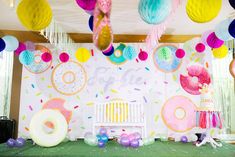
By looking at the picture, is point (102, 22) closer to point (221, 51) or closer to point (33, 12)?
point (33, 12)

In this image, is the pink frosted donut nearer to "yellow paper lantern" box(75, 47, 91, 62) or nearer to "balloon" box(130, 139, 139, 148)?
"yellow paper lantern" box(75, 47, 91, 62)

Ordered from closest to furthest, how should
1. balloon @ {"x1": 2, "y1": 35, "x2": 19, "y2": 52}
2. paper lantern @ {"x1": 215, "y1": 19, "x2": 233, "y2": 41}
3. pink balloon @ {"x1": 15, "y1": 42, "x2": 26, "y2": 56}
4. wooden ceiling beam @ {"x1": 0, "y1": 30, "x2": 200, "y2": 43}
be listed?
paper lantern @ {"x1": 215, "y1": 19, "x2": 233, "y2": 41} → balloon @ {"x1": 2, "y1": 35, "x2": 19, "y2": 52} → pink balloon @ {"x1": 15, "y1": 42, "x2": 26, "y2": 56} → wooden ceiling beam @ {"x1": 0, "y1": 30, "x2": 200, "y2": 43}

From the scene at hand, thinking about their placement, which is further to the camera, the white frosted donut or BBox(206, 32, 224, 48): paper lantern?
the white frosted donut

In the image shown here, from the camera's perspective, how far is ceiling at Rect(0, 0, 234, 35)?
13.7 feet

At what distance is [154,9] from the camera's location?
7.86 ft

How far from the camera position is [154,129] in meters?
5.53

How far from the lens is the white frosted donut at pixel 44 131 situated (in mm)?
4367

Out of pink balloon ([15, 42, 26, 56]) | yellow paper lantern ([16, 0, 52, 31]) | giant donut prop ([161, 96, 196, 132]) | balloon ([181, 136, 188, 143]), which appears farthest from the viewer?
giant donut prop ([161, 96, 196, 132])

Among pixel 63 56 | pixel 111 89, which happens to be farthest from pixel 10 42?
pixel 111 89

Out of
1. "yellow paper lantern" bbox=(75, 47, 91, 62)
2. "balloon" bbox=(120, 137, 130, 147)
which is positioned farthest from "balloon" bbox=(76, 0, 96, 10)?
"balloon" bbox=(120, 137, 130, 147)

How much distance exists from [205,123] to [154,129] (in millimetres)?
1283

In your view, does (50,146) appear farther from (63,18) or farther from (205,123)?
(205,123)

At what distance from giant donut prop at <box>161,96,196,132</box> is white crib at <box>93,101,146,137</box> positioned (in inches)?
22.3

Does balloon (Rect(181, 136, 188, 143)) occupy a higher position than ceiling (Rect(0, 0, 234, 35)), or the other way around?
ceiling (Rect(0, 0, 234, 35))
